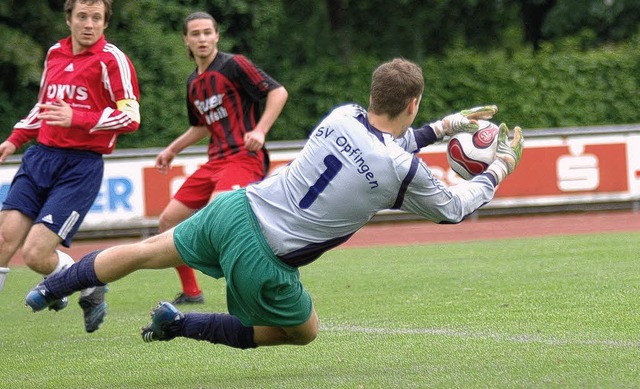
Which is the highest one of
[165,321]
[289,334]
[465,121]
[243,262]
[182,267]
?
[465,121]

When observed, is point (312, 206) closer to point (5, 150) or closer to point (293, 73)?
point (5, 150)

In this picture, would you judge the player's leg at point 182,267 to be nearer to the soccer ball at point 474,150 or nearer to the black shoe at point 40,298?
the black shoe at point 40,298

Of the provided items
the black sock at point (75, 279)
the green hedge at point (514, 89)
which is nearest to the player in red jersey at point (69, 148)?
the black sock at point (75, 279)

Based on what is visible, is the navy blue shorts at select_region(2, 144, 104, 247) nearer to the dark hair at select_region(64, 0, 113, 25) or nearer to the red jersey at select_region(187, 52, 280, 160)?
the dark hair at select_region(64, 0, 113, 25)

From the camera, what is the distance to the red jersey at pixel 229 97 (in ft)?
29.8

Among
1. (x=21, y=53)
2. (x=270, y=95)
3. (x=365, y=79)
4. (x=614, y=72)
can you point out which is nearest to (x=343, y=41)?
(x=365, y=79)

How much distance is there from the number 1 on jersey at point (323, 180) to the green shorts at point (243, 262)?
10.9 inches

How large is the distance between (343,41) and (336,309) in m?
20.8

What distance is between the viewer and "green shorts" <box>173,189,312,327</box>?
5605 mm

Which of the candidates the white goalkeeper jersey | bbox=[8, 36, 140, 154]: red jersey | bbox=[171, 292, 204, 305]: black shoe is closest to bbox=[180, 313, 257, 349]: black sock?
the white goalkeeper jersey

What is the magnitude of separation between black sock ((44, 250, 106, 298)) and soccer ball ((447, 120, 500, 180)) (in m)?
1.95

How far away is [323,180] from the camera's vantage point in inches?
217

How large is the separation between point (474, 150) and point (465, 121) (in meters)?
0.21

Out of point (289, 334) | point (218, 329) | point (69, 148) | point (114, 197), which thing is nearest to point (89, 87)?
point (69, 148)
